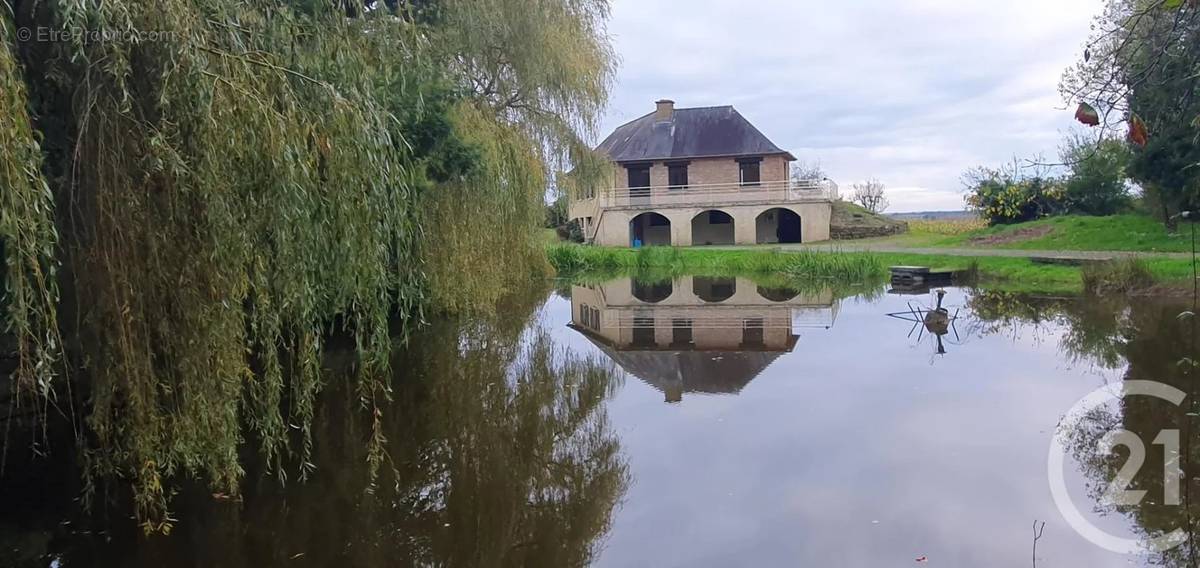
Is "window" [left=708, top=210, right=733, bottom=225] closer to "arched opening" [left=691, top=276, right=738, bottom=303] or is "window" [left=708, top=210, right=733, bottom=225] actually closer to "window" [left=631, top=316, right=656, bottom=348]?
"arched opening" [left=691, top=276, right=738, bottom=303]

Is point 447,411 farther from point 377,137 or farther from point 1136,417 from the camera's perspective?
point 1136,417

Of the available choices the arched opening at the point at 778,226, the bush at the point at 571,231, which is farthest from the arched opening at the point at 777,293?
the bush at the point at 571,231

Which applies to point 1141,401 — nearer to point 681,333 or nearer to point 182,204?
point 681,333

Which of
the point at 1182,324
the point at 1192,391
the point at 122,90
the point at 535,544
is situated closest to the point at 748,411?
the point at 535,544

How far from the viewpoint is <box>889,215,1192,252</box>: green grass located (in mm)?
18234

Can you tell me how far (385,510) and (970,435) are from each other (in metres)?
4.57

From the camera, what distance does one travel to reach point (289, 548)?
456 cm

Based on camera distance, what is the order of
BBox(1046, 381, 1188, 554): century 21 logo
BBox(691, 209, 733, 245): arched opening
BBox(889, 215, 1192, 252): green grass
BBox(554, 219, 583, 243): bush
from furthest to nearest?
BBox(554, 219, 583, 243): bush < BBox(691, 209, 733, 245): arched opening < BBox(889, 215, 1192, 252): green grass < BBox(1046, 381, 1188, 554): century 21 logo

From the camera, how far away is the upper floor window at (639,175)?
32656 millimetres

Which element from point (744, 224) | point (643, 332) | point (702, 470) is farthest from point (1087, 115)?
point (744, 224)

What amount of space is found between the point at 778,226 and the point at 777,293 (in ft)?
50.2

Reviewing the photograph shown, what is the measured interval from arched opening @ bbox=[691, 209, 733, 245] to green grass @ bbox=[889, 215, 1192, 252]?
32.6 feet

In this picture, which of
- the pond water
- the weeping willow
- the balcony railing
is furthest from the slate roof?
the weeping willow

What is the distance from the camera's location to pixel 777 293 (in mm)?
17969
